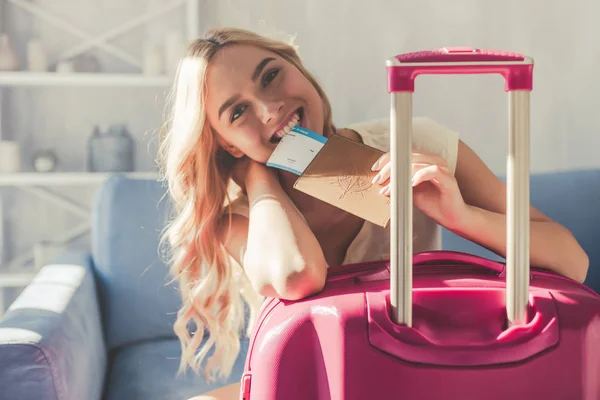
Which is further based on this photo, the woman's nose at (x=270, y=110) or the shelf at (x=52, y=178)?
the shelf at (x=52, y=178)

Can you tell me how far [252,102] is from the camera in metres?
1.07

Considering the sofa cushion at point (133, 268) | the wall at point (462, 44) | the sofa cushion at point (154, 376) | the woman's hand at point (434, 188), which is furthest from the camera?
the wall at point (462, 44)

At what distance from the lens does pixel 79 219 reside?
2146 mm

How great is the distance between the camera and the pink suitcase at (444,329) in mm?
706

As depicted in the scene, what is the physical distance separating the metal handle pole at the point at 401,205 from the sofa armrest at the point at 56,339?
56 centimetres

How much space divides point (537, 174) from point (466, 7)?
0.53 m

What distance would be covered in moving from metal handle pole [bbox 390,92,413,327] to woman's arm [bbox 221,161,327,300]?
150 mm

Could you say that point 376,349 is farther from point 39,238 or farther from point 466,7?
point 39,238

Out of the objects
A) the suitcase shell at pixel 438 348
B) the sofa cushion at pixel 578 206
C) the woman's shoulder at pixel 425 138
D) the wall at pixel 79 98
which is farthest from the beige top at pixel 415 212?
the wall at pixel 79 98

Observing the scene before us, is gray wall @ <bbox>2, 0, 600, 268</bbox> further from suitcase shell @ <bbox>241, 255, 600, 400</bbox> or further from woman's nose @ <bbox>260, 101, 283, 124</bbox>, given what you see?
suitcase shell @ <bbox>241, 255, 600, 400</bbox>

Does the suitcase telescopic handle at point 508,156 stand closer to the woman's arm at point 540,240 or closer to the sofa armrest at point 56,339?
the woman's arm at point 540,240

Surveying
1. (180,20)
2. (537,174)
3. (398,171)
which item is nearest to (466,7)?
(537,174)

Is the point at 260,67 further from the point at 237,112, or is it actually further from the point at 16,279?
the point at 16,279

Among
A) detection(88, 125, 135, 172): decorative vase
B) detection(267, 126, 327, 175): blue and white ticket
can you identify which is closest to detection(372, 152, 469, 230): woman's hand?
detection(267, 126, 327, 175): blue and white ticket
